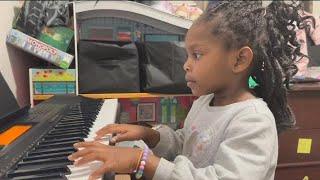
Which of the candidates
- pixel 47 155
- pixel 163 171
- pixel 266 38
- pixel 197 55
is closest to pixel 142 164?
pixel 163 171

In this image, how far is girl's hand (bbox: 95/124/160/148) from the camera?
0.91m

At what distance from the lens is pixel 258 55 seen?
87 centimetres

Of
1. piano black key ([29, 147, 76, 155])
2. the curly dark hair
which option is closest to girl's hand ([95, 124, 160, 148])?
piano black key ([29, 147, 76, 155])

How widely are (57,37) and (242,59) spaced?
1.14 meters

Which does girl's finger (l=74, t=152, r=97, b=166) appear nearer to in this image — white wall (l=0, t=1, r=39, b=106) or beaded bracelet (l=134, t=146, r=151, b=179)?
beaded bracelet (l=134, t=146, r=151, b=179)

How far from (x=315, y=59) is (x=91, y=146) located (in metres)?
1.74

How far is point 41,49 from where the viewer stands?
1.67 metres

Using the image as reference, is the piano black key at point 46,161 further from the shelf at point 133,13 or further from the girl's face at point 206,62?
the shelf at point 133,13

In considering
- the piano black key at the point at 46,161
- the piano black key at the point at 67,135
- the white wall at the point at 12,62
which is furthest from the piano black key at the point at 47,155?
the white wall at the point at 12,62

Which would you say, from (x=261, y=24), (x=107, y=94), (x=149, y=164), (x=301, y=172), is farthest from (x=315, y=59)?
(x=149, y=164)

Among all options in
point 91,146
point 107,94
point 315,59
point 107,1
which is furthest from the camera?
point 315,59

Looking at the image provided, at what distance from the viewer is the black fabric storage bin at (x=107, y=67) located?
5.79ft

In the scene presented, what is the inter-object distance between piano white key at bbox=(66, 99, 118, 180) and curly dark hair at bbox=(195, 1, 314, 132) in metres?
0.40

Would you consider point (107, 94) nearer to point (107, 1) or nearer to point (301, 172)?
point (107, 1)
